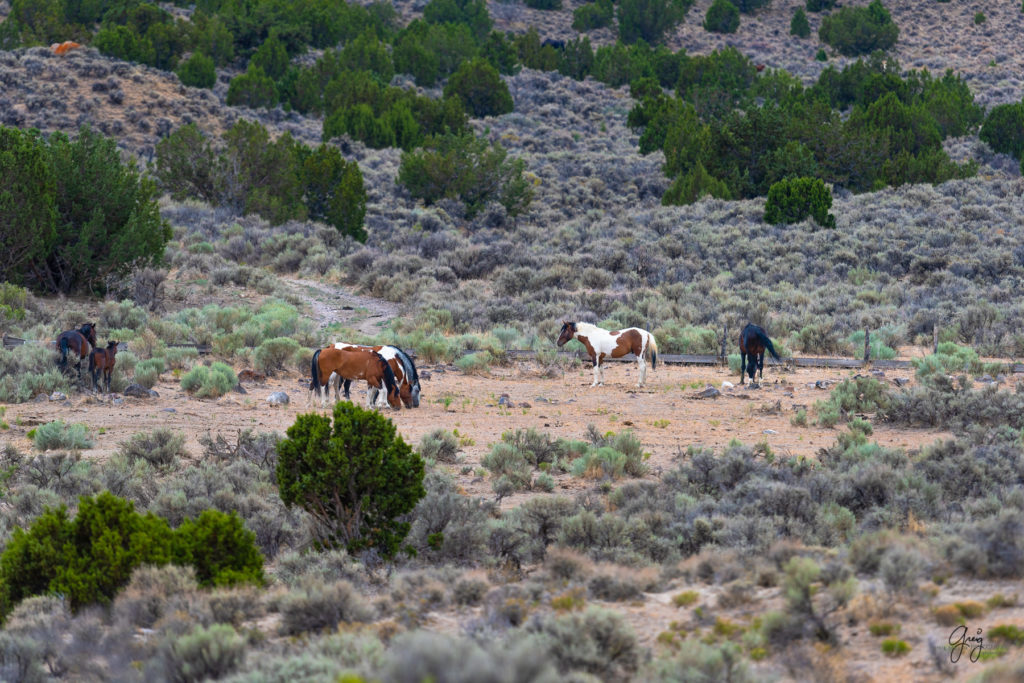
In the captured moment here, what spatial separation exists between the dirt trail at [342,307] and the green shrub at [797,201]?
49.4 ft

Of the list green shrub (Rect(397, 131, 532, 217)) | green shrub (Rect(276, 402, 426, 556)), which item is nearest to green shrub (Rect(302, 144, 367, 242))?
green shrub (Rect(397, 131, 532, 217))

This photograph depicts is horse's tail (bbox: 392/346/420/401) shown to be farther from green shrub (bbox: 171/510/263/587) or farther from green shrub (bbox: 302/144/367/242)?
green shrub (bbox: 302/144/367/242)

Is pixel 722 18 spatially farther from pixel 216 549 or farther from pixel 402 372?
pixel 216 549

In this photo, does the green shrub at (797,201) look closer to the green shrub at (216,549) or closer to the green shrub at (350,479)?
the green shrub at (350,479)

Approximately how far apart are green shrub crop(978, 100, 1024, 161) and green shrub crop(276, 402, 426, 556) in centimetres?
4046

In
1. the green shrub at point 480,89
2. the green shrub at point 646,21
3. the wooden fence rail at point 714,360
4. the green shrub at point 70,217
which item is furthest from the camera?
the green shrub at point 646,21

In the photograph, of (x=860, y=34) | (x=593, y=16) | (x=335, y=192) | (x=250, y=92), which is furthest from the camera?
(x=593, y=16)

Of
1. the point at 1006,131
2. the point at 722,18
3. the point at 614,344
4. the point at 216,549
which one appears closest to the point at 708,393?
the point at 614,344

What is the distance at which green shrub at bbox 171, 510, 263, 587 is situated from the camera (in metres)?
6.01

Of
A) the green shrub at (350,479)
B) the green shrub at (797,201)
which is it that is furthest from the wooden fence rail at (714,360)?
the green shrub at (797,201)

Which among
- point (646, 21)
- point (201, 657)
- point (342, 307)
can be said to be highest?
point (646, 21)
